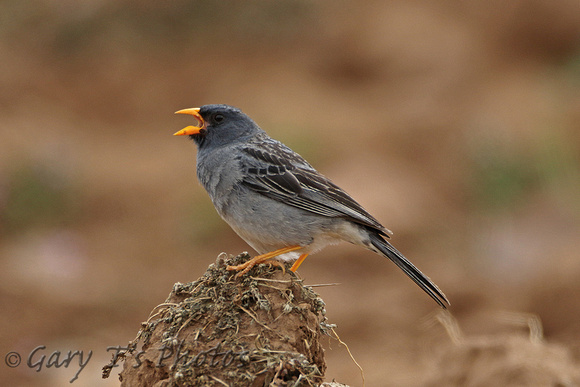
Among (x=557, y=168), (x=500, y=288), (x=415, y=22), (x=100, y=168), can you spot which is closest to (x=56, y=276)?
(x=100, y=168)

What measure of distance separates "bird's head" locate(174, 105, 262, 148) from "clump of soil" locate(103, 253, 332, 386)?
6.26ft

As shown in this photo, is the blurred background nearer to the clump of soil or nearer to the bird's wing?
the bird's wing

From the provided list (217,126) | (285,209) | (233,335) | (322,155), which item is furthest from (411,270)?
(322,155)

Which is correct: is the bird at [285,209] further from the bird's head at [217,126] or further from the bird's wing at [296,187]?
the bird's head at [217,126]

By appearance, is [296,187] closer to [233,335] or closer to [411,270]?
[411,270]

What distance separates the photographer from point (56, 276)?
12688 millimetres

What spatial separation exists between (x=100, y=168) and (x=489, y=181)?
27.6 ft

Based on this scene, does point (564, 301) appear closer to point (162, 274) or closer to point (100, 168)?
point (162, 274)

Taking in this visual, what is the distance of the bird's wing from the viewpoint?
6.37m

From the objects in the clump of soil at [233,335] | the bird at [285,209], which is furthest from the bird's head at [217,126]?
the clump of soil at [233,335]

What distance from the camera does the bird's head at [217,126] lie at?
710 cm

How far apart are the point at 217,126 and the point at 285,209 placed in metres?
1.30

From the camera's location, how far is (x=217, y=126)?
716cm

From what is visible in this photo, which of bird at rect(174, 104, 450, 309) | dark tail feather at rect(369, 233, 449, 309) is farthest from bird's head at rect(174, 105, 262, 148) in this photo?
dark tail feather at rect(369, 233, 449, 309)
